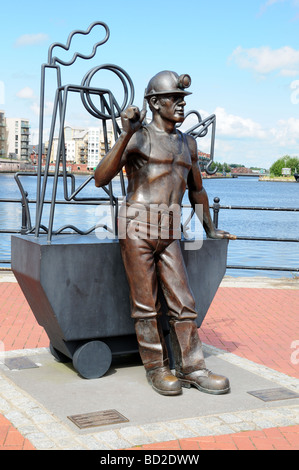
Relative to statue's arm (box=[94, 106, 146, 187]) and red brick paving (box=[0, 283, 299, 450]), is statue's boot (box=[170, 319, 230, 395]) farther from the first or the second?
statue's arm (box=[94, 106, 146, 187])

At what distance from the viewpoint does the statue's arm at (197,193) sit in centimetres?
479

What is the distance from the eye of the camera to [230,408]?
403cm

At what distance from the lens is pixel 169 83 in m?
4.40

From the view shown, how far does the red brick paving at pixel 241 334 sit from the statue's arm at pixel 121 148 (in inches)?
66.0

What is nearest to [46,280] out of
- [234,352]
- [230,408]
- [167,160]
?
[167,160]

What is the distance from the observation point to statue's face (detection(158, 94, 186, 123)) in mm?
4434

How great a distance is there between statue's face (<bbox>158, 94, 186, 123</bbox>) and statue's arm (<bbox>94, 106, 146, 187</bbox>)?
24 cm

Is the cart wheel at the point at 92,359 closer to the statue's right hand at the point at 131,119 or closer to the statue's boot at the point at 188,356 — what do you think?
the statue's boot at the point at 188,356

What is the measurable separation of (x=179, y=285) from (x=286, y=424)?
1.15 metres

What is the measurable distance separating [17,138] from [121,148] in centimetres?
16285

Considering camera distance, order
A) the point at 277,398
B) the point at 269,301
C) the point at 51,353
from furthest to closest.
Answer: the point at 269,301 < the point at 51,353 < the point at 277,398

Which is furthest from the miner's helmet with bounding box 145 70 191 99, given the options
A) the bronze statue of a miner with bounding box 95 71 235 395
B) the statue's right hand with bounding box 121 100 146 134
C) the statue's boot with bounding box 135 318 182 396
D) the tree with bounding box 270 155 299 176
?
the tree with bounding box 270 155 299 176

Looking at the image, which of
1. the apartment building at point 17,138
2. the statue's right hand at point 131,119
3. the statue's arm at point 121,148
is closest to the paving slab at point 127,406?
the statue's arm at point 121,148

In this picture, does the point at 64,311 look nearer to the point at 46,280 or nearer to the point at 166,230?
the point at 46,280
